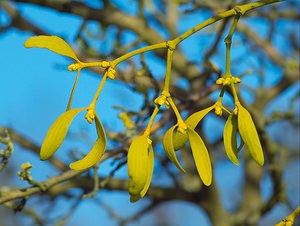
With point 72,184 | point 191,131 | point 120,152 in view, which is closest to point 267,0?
point 191,131

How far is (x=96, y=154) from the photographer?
475mm

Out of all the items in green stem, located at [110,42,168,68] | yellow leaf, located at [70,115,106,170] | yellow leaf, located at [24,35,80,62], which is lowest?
yellow leaf, located at [70,115,106,170]

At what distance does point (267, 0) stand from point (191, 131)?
156 millimetres

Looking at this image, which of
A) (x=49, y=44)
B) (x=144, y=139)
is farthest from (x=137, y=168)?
(x=49, y=44)

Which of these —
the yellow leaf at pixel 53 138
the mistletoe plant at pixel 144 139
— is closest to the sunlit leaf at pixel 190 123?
the mistletoe plant at pixel 144 139

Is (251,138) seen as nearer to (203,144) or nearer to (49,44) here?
(203,144)

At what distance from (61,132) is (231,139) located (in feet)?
0.53

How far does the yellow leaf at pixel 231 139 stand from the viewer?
0.50 meters

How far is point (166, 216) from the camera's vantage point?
373 centimetres

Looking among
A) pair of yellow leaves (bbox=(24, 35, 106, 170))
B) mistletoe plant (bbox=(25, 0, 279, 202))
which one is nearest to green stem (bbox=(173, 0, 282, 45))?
mistletoe plant (bbox=(25, 0, 279, 202))

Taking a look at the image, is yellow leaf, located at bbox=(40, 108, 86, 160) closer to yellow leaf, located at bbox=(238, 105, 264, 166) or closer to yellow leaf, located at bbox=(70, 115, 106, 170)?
yellow leaf, located at bbox=(70, 115, 106, 170)

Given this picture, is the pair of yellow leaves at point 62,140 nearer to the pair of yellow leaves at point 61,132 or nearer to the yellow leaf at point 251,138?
the pair of yellow leaves at point 61,132

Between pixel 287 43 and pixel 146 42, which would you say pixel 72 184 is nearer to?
pixel 146 42

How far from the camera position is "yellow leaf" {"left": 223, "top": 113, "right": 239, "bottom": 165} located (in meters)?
0.50
